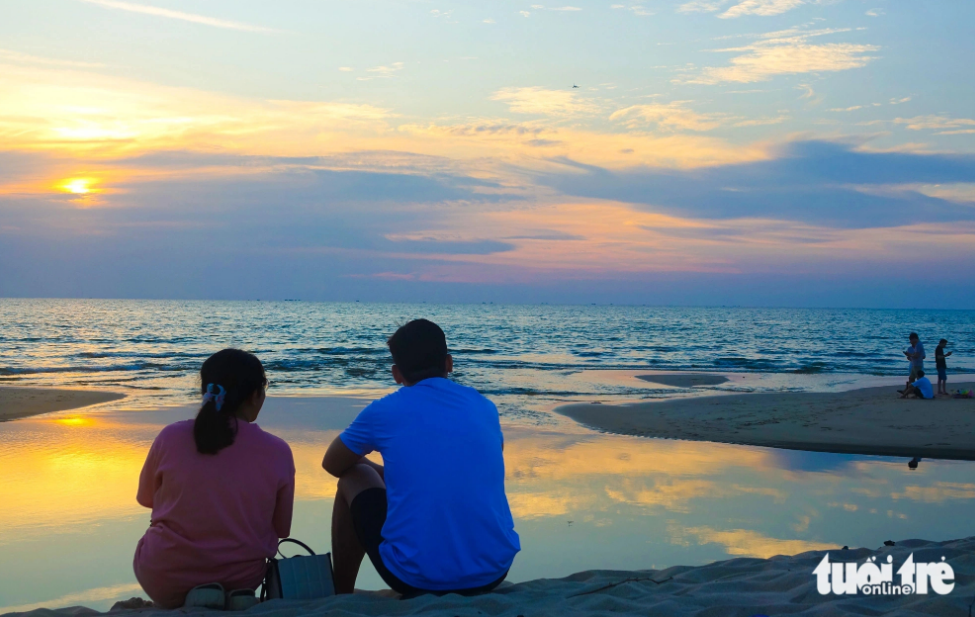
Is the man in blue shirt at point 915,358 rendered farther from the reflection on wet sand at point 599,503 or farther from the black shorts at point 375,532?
the black shorts at point 375,532

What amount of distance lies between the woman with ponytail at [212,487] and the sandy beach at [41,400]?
33.1 ft

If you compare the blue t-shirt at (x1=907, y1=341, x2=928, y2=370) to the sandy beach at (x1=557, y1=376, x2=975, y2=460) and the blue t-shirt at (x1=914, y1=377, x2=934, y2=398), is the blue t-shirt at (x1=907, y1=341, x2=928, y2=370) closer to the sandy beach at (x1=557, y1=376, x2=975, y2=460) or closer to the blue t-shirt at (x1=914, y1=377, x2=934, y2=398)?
the blue t-shirt at (x1=914, y1=377, x2=934, y2=398)

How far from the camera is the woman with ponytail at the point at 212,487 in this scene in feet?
10.1

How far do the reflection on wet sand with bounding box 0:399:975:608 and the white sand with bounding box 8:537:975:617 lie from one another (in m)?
0.61

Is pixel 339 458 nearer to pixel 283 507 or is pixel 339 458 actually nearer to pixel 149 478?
pixel 283 507

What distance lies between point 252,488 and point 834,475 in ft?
21.5

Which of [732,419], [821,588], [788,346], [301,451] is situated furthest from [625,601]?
[788,346]

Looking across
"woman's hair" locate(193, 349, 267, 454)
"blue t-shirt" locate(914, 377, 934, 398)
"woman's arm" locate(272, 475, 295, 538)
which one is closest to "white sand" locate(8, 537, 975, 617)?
"woman's arm" locate(272, 475, 295, 538)

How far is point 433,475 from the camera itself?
3104 millimetres

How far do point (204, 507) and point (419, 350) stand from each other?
1.13m

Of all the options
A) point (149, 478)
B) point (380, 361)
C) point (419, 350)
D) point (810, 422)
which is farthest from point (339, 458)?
point (380, 361)

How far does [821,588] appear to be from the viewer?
12.2 feet

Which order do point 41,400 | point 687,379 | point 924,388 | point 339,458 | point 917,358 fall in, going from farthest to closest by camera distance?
point 687,379
point 917,358
point 924,388
point 41,400
point 339,458

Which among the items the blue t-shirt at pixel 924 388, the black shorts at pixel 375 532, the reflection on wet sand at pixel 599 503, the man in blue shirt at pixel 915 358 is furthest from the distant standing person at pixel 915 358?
the black shorts at pixel 375 532
